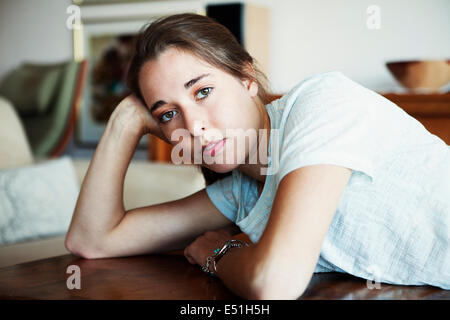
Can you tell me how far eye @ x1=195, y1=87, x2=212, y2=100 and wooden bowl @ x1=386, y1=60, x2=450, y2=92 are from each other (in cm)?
196

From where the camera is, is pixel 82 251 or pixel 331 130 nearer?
pixel 331 130

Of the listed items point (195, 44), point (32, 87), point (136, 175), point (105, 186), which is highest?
point (195, 44)

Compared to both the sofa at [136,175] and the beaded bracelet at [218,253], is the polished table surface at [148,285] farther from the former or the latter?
the sofa at [136,175]

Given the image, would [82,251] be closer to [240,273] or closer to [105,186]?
[105,186]

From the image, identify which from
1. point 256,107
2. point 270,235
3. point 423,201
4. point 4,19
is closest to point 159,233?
point 256,107

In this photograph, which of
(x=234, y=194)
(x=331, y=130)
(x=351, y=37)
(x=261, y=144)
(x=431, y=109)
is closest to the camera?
(x=331, y=130)

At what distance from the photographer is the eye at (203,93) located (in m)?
1.11

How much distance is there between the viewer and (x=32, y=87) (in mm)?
4527

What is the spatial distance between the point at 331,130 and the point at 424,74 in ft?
6.63

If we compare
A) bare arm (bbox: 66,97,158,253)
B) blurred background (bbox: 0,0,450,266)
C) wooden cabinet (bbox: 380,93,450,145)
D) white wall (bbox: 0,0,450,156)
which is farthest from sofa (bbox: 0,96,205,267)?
white wall (bbox: 0,0,450,156)

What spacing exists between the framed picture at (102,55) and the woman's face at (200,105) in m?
3.61

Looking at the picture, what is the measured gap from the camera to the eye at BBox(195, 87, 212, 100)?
111cm

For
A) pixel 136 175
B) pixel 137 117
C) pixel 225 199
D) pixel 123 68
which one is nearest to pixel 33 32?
pixel 123 68

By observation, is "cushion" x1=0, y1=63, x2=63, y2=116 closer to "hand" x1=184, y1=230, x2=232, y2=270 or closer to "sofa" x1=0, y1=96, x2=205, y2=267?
"sofa" x1=0, y1=96, x2=205, y2=267
